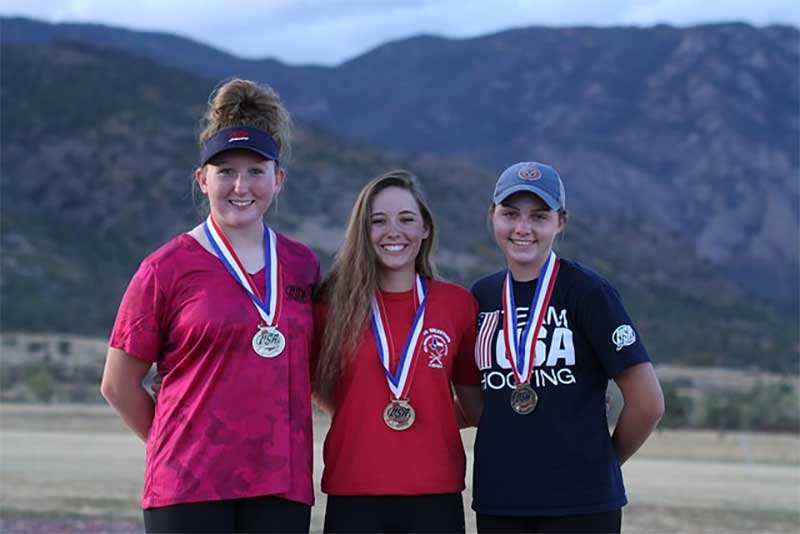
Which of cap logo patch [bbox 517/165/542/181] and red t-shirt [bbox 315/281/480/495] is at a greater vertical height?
cap logo patch [bbox 517/165/542/181]

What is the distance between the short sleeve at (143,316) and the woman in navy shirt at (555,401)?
4.27ft

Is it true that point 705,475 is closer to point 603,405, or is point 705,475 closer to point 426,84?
point 603,405

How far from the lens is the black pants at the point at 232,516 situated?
4688 millimetres

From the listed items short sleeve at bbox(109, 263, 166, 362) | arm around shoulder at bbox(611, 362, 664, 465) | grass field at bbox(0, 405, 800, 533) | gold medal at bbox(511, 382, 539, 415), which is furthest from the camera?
grass field at bbox(0, 405, 800, 533)

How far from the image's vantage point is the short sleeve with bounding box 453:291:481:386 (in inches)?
211

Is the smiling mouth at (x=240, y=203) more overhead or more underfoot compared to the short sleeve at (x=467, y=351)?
more overhead

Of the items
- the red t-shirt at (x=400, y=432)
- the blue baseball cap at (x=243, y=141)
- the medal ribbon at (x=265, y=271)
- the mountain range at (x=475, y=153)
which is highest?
the mountain range at (x=475, y=153)

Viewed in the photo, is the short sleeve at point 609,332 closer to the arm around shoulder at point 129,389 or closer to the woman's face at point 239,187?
the woman's face at point 239,187

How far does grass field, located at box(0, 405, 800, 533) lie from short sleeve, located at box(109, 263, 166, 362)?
7.27m

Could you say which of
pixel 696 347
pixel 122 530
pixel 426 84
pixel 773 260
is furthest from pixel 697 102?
pixel 122 530

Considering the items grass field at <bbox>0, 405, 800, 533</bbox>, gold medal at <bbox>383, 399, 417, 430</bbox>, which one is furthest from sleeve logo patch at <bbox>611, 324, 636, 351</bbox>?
grass field at <bbox>0, 405, 800, 533</bbox>

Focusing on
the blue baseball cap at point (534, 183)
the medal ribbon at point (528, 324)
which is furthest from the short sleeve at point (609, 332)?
the blue baseball cap at point (534, 183)

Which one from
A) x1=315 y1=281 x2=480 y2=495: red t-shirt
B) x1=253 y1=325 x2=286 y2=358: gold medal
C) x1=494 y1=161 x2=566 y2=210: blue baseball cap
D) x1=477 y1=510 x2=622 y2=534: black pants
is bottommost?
x1=477 y1=510 x2=622 y2=534: black pants

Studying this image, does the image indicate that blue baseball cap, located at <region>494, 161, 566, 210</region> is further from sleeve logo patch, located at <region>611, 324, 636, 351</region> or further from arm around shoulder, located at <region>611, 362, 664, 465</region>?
arm around shoulder, located at <region>611, 362, 664, 465</region>
